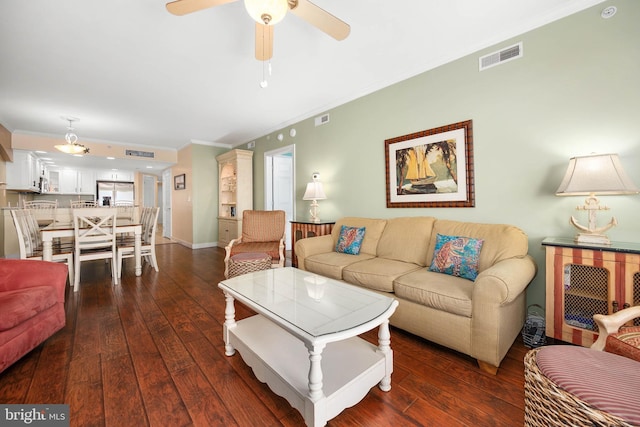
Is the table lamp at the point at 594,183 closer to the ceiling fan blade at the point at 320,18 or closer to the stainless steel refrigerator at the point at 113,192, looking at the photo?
the ceiling fan blade at the point at 320,18

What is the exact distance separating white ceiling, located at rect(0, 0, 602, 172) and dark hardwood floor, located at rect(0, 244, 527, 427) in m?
2.62

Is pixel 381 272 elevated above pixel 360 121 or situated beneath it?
situated beneath

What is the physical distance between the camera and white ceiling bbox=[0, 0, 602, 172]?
2.07 meters

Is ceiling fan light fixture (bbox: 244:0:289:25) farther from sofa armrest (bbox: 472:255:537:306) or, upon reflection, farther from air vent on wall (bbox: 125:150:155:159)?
air vent on wall (bbox: 125:150:155:159)

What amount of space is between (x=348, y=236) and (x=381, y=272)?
91 centimetres

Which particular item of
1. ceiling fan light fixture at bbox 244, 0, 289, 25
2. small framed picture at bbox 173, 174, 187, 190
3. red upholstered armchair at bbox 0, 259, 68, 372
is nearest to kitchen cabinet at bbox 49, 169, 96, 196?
small framed picture at bbox 173, 174, 187, 190

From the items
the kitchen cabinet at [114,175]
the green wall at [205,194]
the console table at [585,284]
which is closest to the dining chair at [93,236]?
the green wall at [205,194]

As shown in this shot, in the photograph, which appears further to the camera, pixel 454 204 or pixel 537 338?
pixel 454 204

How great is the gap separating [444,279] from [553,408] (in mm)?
1140

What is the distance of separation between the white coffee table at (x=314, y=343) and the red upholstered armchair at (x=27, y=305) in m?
1.24

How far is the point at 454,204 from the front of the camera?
2686 millimetres

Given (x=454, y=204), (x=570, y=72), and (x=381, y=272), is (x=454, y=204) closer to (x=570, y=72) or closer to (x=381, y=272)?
(x=381, y=272)

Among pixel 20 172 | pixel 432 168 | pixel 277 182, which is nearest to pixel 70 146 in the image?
pixel 20 172

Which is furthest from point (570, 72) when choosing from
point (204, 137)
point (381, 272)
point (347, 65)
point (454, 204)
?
point (204, 137)
